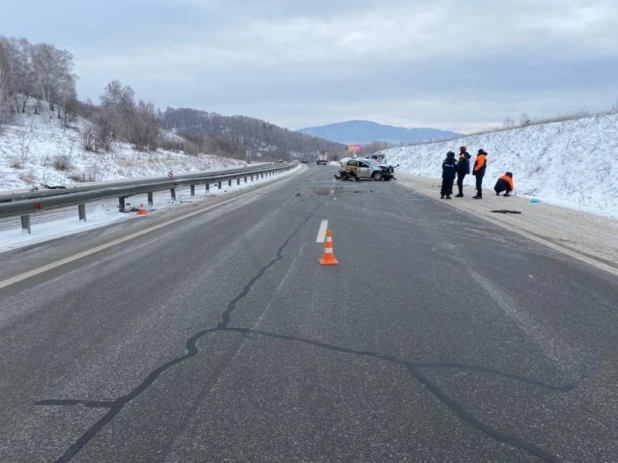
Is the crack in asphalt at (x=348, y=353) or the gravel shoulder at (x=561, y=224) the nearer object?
the crack in asphalt at (x=348, y=353)

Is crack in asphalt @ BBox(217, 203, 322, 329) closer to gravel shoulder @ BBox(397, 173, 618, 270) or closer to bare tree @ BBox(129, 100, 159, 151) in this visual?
gravel shoulder @ BBox(397, 173, 618, 270)

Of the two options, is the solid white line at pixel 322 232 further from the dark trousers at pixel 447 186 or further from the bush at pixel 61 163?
the bush at pixel 61 163

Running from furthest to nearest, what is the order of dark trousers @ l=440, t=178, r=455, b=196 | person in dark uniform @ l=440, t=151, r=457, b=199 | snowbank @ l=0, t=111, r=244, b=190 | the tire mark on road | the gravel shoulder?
1. snowbank @ l=0, t=111, r=244, b=190
2. dark trousers @ l=440, t=178, r=455, b=196
3. person in dark uniform @ l=440, t=151, r=457, b=199
4. the gravel shoulder
5. the tire mark on road

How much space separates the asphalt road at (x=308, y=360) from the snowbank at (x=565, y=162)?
11.6 metres

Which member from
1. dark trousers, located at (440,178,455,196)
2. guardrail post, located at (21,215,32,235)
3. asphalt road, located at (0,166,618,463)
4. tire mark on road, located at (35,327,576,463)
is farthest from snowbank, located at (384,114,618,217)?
guardrail post, located at (21,215,32,235)

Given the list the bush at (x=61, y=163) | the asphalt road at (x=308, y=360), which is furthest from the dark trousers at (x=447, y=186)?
the bush at (x=61, y=163)

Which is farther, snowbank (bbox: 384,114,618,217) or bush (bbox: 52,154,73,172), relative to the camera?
bush (bbox: 52,154,73,172)

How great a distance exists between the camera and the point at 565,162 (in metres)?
26.3

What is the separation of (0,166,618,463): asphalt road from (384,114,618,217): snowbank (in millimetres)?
11644

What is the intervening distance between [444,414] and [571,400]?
0.91m

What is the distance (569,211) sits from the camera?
590 inches

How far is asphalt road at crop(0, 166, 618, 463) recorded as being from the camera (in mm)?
2676

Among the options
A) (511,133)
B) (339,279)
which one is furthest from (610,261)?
(511,133)

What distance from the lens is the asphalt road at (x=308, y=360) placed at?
268 cm
